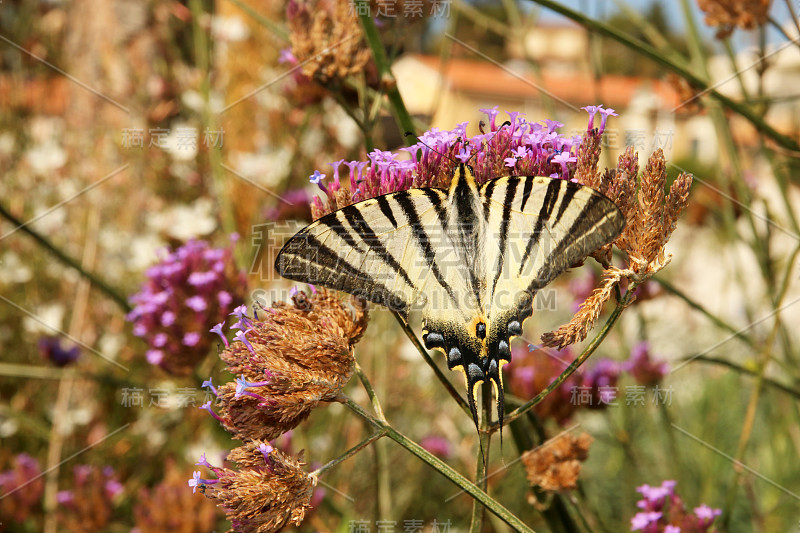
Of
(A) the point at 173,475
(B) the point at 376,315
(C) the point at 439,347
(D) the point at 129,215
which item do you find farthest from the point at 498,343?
(D) the point at 129,215

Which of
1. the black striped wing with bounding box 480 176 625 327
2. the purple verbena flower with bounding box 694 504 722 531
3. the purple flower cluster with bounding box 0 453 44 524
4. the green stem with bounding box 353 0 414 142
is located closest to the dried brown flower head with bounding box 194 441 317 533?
the black striped wing with bounding box 480 176 625 327

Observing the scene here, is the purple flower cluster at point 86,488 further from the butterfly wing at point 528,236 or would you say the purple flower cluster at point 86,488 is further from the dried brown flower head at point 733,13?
the dried brown flower head at point 733,13

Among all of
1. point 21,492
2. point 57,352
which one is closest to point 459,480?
point 21,492

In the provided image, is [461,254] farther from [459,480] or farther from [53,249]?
[53,249]

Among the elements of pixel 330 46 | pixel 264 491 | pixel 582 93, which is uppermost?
pixel 582 93

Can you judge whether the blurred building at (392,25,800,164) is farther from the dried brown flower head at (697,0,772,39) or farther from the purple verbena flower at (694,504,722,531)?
the purple verbena flower at (694,504,722,531)

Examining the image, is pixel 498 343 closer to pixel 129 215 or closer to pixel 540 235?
pixel 540 235
